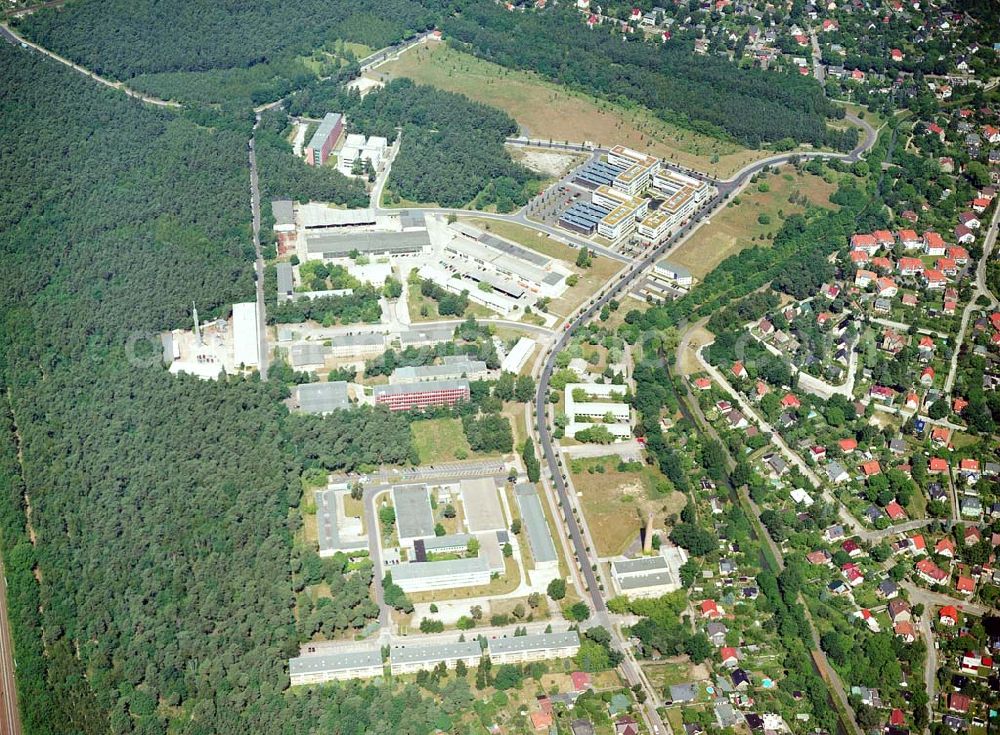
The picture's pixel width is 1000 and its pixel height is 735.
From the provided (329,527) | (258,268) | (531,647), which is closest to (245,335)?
(258,268)

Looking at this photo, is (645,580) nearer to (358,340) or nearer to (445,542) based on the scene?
(445,542)

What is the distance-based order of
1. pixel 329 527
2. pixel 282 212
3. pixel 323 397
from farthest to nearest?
1. pixel 282 212
2. pixel 323 397
3. pixel 329 527

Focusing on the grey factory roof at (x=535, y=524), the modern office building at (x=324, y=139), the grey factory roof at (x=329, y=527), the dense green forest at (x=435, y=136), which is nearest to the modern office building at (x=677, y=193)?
the dense green forest at (x=435, y=136)

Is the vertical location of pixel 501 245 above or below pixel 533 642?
above

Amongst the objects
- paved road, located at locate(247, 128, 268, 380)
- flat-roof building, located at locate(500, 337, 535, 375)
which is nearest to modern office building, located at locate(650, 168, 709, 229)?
flat-roof building, located at locate(500, 337, 535, 375)

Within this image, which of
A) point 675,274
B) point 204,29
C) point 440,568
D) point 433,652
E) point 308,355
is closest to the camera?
point 433,652

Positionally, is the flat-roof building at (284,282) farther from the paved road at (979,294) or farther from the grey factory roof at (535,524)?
the paved road at (979,294)

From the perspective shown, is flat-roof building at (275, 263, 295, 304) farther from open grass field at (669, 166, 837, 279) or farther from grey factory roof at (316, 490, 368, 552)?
open grass field at (669, 166, 837, 279)
